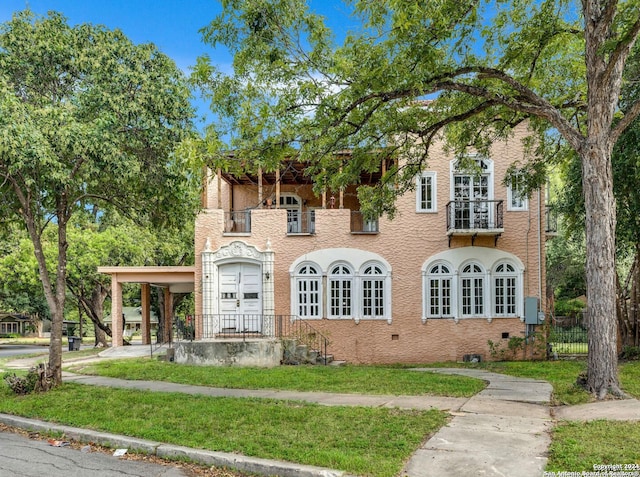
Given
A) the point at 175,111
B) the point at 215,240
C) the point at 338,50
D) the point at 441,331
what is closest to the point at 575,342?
the point at 441,331

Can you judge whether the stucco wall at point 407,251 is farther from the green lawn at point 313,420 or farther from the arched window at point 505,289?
the green lawn at point 313,420

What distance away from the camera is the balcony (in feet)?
55.8

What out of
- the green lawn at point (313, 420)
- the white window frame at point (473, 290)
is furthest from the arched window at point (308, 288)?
the green lawn at point (313, 420)

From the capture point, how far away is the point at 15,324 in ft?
203

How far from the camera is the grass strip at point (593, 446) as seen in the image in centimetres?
536

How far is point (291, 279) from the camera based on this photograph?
58.1ft

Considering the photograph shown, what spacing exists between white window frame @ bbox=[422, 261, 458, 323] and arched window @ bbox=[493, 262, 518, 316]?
4.40 ft

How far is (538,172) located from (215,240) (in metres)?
9.88

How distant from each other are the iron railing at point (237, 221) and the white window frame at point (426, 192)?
560 centimetres

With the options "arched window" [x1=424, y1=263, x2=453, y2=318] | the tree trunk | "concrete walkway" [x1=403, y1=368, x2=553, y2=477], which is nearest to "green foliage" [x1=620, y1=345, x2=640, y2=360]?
"arched window" [x1=424, y1=263, x2=453, y2=318]

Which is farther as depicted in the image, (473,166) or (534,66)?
(473,166)

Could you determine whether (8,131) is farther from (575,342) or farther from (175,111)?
(575,342)

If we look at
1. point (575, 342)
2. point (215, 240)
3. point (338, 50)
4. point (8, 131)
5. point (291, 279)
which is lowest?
point (575, 342)

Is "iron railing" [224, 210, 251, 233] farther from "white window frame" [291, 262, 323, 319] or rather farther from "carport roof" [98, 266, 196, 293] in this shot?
"carport roof" [98, 266, 196, 293]
